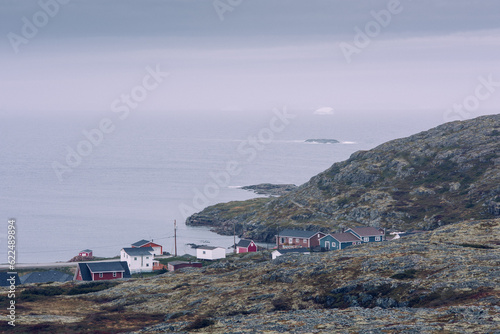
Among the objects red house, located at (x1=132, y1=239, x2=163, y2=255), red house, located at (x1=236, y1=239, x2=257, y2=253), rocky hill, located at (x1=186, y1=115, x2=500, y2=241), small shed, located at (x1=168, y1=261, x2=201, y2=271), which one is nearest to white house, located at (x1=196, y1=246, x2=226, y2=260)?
red house, located at (x1=236, y1=239, x2=257, y2=253)

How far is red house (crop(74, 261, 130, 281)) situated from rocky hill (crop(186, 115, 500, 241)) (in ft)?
183

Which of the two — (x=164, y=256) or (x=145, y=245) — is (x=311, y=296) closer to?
(x=145, y=245)

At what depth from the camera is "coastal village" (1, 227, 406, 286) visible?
103 m

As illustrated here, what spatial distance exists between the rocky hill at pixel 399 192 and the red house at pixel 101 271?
55639 mm

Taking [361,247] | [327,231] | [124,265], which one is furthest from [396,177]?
[124,265]

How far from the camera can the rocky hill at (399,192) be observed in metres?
144

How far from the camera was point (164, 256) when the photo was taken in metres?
129

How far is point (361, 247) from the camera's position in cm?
10006

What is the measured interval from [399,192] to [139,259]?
73.2 metres

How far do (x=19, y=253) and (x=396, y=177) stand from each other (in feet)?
313

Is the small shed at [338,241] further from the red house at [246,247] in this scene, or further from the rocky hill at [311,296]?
the rocky hill at [311,296]

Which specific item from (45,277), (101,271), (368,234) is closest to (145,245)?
(101,271)

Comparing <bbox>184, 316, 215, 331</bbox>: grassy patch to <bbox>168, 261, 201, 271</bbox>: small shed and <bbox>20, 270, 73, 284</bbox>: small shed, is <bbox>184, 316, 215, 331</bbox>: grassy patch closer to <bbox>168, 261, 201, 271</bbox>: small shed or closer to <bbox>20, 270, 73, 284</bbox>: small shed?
<bbox>168, 261, 201, 271</bbox>: small shed

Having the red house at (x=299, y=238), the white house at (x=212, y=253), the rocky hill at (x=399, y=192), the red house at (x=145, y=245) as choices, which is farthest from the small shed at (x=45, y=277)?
the rocky hill at (x=399, y=192)
